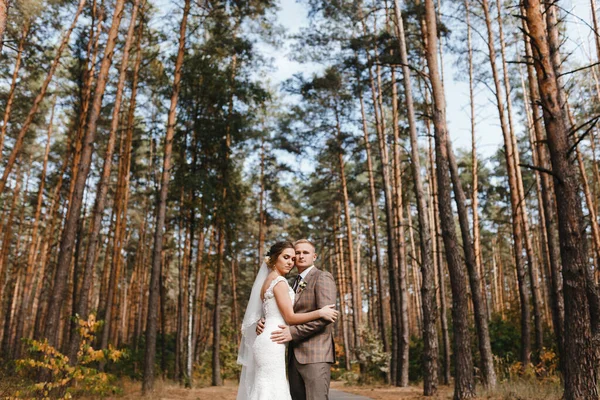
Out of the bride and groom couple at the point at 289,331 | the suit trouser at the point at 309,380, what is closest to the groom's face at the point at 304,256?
the bride and groom couple at the point at 289,331

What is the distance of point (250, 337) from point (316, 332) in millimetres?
812

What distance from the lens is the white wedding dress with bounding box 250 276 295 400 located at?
12.4 ft

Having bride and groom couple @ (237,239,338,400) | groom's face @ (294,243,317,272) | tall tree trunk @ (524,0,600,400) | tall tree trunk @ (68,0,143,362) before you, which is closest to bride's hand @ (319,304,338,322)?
bride and groom couple @ (237,239,338,400)

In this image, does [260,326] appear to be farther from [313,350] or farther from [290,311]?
[313,350]

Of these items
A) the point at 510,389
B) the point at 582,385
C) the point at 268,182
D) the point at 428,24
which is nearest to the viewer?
the point at 582,385

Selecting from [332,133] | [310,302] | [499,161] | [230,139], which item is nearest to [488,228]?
[499,161]

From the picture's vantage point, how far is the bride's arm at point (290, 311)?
356 cm

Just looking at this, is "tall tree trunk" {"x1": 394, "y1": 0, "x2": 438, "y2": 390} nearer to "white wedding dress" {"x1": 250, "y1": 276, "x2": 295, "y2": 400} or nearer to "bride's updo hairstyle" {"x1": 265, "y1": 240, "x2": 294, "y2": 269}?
"bride's updo hairstyle" {"x1": 265, "y1": 240, "x2": 294, "y2": 269}

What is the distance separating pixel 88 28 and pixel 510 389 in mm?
14867

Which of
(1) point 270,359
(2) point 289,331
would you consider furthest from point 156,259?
(2) point 289,331

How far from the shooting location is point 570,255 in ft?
19.0

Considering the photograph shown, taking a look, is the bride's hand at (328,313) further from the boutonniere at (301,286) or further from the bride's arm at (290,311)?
the boutonniere at (301,286)

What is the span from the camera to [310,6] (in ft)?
47.3

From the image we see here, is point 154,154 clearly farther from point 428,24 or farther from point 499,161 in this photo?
point 499,161
